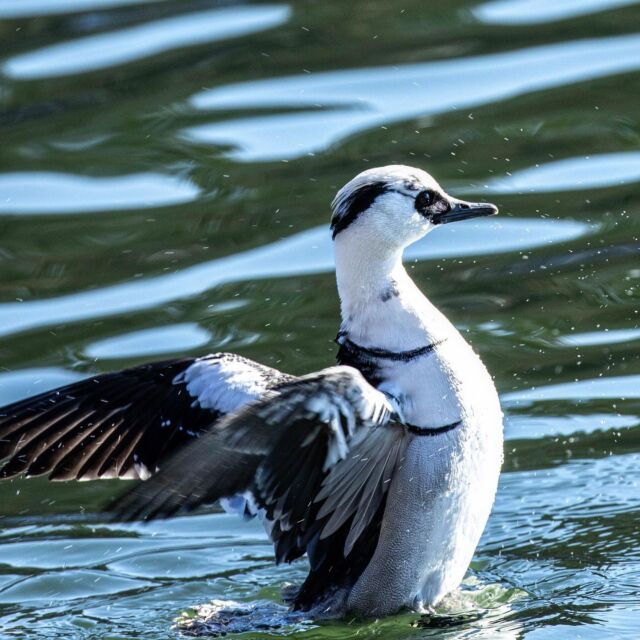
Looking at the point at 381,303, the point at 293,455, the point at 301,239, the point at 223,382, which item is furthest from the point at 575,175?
the point at 293,455

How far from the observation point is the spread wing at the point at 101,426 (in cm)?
645

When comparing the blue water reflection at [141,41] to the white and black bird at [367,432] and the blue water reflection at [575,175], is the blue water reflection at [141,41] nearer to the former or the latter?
the blue water reflection at [575,175]

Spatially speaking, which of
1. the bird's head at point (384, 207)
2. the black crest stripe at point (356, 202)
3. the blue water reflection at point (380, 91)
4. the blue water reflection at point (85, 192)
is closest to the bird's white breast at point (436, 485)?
the bird's head at point (384, 207)

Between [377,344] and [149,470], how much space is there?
1.16m

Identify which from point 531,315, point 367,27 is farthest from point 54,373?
point 367,27

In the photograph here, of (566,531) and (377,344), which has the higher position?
(377,344)

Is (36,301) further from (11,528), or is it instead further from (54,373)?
(11,528)

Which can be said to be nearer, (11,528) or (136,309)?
(11,528)

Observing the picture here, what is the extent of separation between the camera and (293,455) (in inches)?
216

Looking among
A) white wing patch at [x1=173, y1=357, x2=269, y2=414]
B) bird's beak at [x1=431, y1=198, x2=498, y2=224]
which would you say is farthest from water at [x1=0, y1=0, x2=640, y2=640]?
bird's beak at [x1=431, y1=198, x2=498, y2=224]

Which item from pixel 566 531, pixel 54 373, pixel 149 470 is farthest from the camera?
pixel 54 373

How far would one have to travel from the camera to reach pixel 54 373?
27.4 ft

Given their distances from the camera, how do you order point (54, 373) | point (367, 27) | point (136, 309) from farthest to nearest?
1. point (367, 27)
2. point (136, 309)
3. point (54, 373)

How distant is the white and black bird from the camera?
601cm
